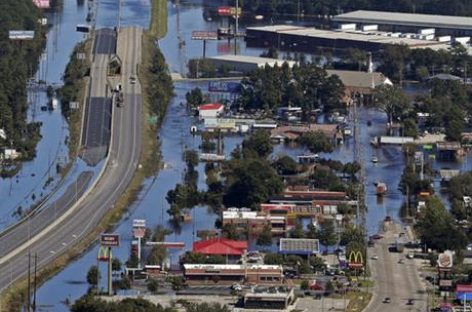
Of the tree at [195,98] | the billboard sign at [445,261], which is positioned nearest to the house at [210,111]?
the tree at [195,98]

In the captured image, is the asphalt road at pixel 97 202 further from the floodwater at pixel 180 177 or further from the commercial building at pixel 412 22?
the commercial building at pixel 412 22

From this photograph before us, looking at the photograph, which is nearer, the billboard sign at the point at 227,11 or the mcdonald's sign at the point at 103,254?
the mcdonald's sign at the point at 103,254

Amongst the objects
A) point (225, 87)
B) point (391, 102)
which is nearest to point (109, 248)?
point (391, 102)

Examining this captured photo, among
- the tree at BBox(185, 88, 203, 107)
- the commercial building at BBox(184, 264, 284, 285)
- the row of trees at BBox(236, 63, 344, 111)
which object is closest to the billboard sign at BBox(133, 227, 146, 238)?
the commercial building at BBox(184, 264, 284, 285)

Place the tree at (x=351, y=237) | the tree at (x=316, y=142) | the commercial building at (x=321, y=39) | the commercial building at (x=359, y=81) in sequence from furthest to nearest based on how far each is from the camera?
the commercial building at (x=321, y=39), the commercial building at (x=359, y=81), the tree at (x=316, y=142), the tree at (x=351, y=237)

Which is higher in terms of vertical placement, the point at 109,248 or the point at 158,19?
the point at 158,19

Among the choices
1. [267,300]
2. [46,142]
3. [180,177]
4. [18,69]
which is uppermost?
[18,69]

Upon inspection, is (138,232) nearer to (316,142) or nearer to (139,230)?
(139,230)
